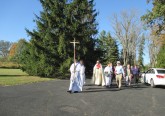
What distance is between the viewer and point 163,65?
41.2 metres

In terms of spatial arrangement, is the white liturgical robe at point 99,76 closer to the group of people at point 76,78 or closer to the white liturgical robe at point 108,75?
the white liturgical robe at point 108,75

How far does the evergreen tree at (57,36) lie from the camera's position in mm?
37406

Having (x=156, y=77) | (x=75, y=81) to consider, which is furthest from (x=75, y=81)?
(x=156, y=77)

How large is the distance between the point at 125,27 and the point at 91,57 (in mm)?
27918

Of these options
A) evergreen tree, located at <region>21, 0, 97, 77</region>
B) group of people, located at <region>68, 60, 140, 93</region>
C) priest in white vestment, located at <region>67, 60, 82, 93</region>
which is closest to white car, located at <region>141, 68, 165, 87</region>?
group of people, located at <region>68, 60, 140, 93</region>

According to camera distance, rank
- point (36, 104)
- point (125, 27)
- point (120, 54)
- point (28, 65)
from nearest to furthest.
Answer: point (36, 104)
point (28, 65)
point (125, 27)
point (120, 54)

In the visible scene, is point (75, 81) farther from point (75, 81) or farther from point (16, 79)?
point (16, 79)

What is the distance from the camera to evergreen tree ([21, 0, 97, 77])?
1473 inches

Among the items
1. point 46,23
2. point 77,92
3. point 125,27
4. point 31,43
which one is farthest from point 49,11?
point 125,27

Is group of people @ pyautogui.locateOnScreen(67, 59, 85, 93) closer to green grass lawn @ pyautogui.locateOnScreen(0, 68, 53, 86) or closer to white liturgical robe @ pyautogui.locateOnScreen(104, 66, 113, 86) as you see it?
white liturgical robe @ pyautogui.locateOnScreen(104, 66, 113, 86)

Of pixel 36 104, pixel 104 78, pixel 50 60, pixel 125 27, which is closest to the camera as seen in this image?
pixel 36 104

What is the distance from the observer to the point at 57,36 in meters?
38.2

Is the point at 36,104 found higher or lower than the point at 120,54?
lower

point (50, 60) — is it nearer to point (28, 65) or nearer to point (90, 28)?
point (28, 65)
